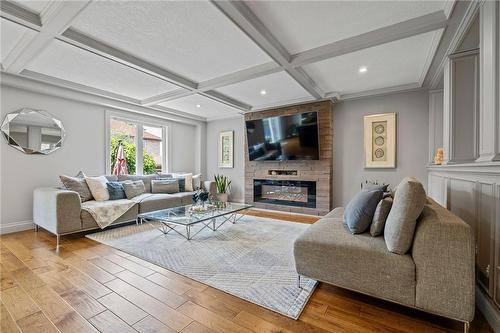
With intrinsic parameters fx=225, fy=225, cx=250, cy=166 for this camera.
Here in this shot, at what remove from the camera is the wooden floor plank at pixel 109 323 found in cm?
141

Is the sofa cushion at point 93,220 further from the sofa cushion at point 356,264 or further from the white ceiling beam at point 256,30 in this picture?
the white ceiling beam at point 256,30

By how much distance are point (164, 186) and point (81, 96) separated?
220 cm

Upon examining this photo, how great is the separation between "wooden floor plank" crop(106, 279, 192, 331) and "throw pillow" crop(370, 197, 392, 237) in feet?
4.97

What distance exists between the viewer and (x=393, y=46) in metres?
2.62

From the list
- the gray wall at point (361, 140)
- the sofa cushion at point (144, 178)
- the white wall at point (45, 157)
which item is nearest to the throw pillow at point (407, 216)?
the gray wall at point (361, 140)

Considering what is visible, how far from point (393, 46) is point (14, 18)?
3.86 meters

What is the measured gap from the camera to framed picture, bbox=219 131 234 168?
6227 millimetres

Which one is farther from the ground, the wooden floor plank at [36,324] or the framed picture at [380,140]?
the framed picture at [380,140]

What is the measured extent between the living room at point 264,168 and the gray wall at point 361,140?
0.09 feet

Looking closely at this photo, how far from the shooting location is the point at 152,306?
5.44ft

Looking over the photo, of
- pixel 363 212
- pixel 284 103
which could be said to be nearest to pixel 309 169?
pixel 284 103

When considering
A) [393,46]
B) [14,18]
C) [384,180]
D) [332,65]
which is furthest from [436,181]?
[14,18]

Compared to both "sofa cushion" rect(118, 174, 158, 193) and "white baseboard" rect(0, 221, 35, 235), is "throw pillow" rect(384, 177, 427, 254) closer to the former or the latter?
"sofa cushion" rect(118, 174, 158, 193)

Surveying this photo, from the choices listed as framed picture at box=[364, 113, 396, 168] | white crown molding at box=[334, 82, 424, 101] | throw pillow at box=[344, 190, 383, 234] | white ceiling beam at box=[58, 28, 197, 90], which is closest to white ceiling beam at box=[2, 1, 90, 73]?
white ceiling beam at box=[58, 28, 197, 90]
